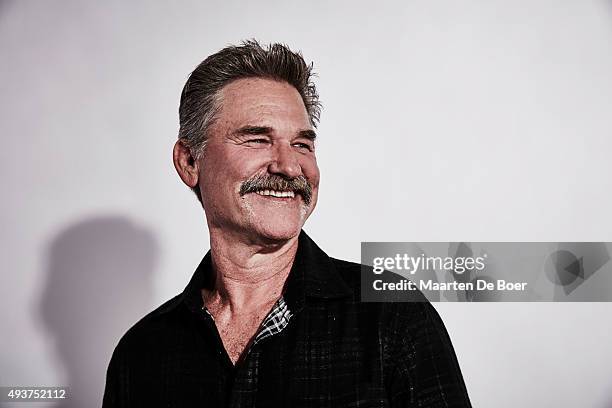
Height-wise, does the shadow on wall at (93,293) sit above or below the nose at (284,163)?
below

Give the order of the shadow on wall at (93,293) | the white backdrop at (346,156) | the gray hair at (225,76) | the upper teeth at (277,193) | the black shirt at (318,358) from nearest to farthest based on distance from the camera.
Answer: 1. the black shirt at (318,358)
2. the upper teeth at (277,193)
3. the gray hair at (225,76)
4. the white backdrop at (346,156)
5. the shadow on wall at (93,293)

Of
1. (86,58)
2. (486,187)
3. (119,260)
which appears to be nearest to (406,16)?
(486,187)

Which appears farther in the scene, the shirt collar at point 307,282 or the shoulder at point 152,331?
the shoulder at point 152,331

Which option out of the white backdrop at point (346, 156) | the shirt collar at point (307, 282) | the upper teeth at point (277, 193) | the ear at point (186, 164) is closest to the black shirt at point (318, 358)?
the shirt collar at point (307, 282)

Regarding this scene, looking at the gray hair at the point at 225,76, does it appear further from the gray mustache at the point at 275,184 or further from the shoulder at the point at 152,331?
the shoulder at the point at 152,331

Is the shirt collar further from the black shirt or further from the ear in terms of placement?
the ear

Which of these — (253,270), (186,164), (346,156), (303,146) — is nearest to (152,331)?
(253,270)

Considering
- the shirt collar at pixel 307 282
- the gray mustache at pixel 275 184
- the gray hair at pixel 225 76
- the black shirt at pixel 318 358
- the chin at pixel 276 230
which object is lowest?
the black shirt at pixel 318 358

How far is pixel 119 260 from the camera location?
1.84 meters

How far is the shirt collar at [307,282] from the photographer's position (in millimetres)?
1276

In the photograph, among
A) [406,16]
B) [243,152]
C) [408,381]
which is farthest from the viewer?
[406,16]

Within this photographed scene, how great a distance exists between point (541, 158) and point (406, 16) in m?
0.47

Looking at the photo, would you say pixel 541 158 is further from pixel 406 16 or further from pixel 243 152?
pixel 243 152

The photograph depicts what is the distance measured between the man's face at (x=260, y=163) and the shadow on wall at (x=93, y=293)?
50 cm
